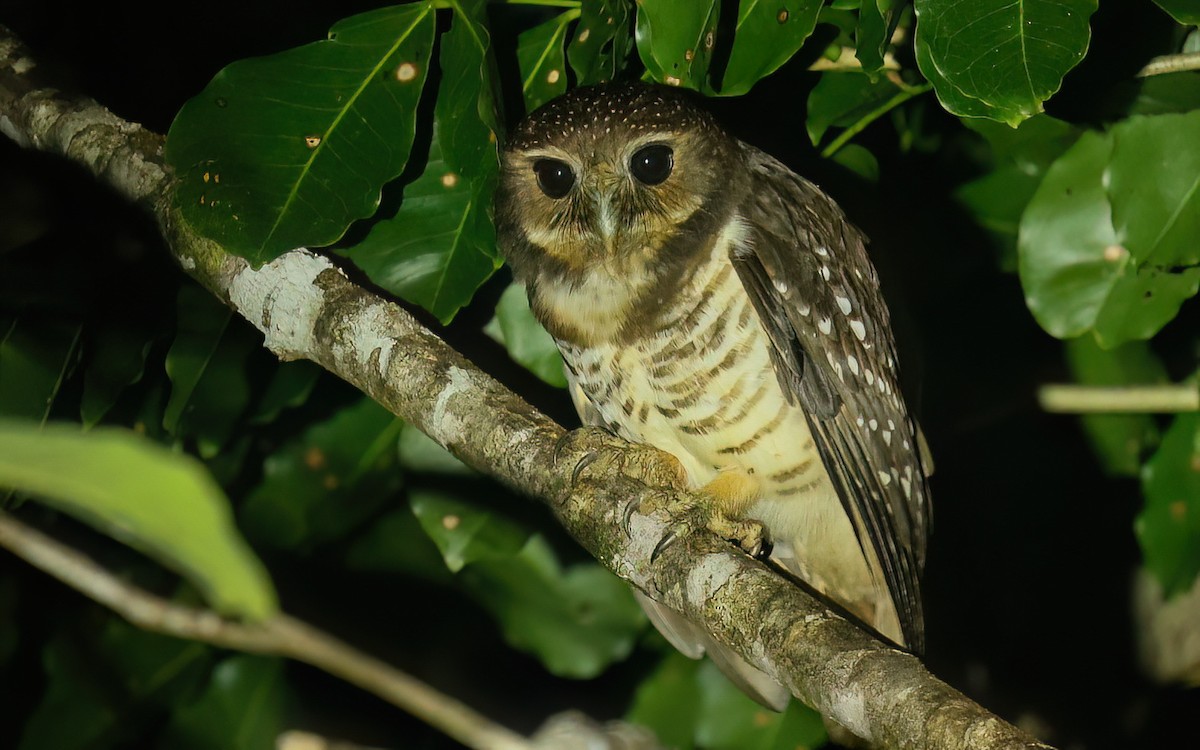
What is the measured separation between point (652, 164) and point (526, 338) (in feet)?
1.93

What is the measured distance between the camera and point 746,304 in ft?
8.78

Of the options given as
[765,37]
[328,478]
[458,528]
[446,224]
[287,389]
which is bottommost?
[328,478]

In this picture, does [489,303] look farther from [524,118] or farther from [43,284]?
[43,284]

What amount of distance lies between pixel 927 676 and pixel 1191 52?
6.80ft

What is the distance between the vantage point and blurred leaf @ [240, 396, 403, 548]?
10.2ft

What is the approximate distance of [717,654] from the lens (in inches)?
123

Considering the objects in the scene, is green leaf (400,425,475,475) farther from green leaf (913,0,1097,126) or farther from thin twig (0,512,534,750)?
thin twig (0,512,534,750)

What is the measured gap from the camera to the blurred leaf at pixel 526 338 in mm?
3008

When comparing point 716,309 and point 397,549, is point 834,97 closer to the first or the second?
point 716,309

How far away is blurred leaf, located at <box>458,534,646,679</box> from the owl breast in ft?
1.75

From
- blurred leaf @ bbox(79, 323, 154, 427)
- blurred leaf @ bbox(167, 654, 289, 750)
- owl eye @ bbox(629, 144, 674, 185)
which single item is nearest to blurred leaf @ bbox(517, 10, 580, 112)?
owl eye @ bbox(629, 144, 674, 185)

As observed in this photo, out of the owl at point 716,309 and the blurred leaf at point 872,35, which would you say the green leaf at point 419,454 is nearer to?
the owl at point 716,309

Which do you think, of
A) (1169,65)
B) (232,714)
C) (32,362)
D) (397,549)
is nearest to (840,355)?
(1169,65)

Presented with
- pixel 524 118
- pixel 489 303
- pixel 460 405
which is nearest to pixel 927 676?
pixel 460 405
